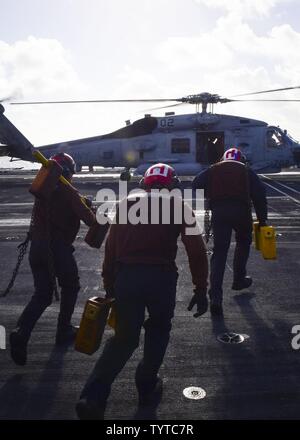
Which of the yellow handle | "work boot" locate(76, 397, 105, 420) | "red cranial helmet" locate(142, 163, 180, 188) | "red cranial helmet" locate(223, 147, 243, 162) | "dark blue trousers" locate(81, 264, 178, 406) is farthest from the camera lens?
A: "red cranial helmet" locate(223, 147, 243, 162)

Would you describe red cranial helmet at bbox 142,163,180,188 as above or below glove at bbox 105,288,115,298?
above

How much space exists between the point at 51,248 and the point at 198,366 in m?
2.05

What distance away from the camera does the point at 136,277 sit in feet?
12.4

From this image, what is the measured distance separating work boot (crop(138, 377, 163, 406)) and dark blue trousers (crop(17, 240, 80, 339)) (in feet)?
4.82

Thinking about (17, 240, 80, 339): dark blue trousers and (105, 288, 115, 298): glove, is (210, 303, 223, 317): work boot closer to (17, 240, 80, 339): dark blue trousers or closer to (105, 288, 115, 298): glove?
(17, 240, 80, 339): dark blue trousers

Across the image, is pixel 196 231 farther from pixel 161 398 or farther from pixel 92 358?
pixel 92 358

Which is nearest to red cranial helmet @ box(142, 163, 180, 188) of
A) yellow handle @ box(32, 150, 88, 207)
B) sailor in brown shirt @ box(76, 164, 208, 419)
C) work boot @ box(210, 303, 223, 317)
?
sailor in brown shirt @ box(76, 164, 208, 419)

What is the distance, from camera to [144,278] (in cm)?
377

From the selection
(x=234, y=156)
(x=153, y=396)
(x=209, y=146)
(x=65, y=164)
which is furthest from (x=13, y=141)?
(x=153, y=396)

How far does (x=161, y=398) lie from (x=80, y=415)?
0.88 m

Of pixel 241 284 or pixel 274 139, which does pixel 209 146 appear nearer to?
pixel 274 139

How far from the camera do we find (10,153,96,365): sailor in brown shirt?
4.77 m

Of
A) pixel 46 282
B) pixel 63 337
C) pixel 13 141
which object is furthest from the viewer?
pixel 13 141

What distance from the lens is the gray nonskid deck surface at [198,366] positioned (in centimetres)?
390
